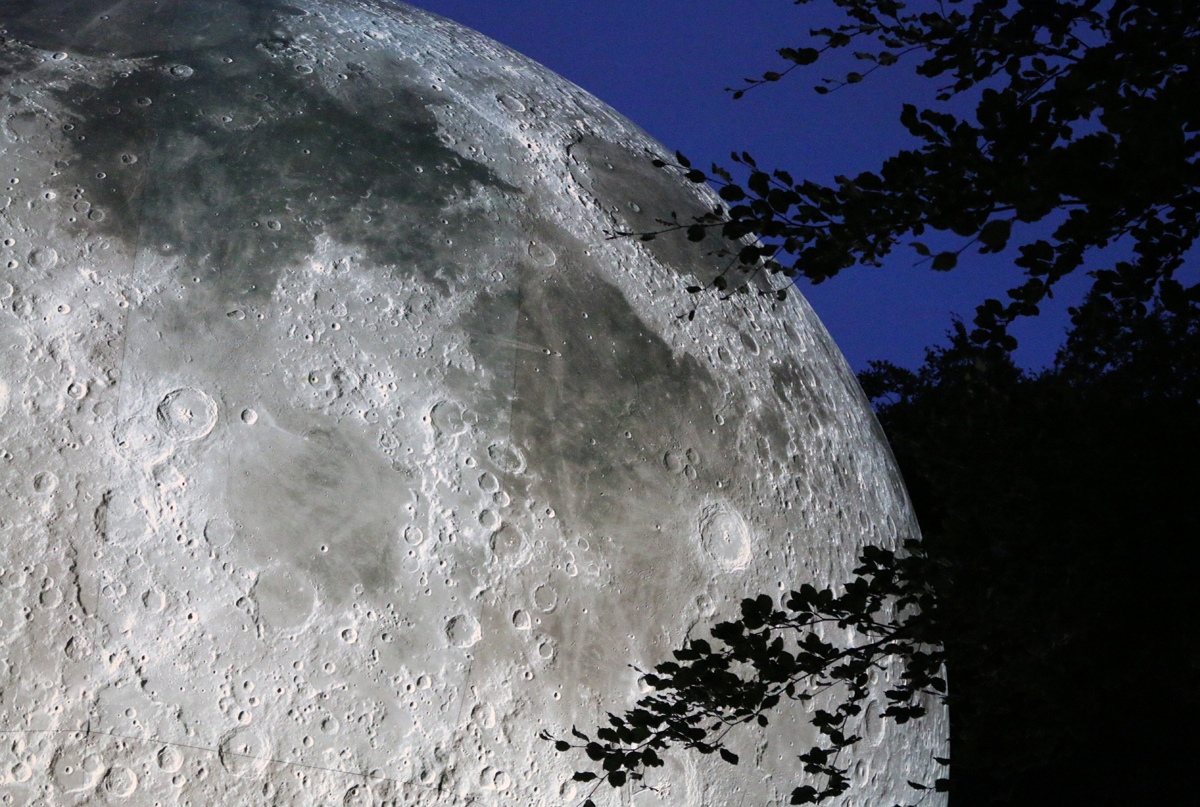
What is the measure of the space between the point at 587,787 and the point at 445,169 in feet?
7.41

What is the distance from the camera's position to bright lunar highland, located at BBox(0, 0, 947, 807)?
8.67 ft

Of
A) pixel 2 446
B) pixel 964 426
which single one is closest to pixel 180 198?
pixel 2 446

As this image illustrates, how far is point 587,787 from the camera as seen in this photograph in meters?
3.08

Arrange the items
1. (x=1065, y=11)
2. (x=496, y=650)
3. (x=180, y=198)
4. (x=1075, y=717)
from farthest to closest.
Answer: (x=1075, y=717) → (x=180, y=198) → (x=496, y=650) → (x=1065, y=11)

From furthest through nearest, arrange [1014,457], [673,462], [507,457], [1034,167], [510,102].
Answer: [1014,457]
[510,102]
[673,462]
[507,457]
[1034,167]

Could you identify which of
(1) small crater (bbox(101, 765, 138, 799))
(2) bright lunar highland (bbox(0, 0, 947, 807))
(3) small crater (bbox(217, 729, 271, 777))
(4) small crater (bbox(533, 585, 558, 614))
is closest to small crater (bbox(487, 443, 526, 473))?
(2) bright lunar highland (bbox(0, 0, 947, 807))

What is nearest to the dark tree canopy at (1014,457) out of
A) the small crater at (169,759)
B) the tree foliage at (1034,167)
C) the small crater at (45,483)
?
the tree foliage at (1034,167)

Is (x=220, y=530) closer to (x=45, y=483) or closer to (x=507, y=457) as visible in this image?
(x=45, y=483)

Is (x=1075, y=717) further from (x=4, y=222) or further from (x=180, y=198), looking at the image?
(x=4, y=222)

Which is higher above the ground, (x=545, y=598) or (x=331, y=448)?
(x=331, y=448)

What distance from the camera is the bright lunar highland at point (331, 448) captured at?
264 centimetres

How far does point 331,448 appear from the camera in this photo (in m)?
2.90

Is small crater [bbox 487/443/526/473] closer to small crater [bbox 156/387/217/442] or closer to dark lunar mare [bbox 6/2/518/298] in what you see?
dark lunar mare [bbox 6/2/518/298]

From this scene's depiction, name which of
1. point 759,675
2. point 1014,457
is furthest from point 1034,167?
point 1014,457
